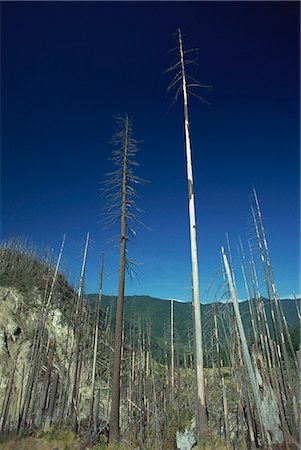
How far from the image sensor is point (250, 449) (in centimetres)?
812

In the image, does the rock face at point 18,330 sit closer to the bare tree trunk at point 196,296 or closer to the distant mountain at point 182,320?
the distant mountain at point 182,320

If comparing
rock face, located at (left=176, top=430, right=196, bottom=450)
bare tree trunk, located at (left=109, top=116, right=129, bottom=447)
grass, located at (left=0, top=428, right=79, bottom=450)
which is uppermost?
bare tree trunk, located at (left=109, top=116, right=129, bottom=447)

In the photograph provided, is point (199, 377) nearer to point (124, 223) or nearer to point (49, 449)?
point (49, 449)

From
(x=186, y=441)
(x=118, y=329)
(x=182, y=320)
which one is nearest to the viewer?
(x=186, y=441)

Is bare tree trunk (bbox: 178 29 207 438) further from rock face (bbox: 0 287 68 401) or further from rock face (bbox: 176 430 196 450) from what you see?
rock face (bbox: 0 287 68 401)

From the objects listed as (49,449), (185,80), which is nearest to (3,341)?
(49,449)

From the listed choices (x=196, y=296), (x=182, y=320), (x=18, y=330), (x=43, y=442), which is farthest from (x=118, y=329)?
(x=182, y=320)

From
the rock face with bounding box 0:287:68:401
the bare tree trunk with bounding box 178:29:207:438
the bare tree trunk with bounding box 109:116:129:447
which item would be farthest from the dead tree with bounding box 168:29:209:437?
the rock face with bounding box 0:287:68:401

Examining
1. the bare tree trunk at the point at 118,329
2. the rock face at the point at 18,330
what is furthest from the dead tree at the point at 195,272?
the rock face at the point at 18,330

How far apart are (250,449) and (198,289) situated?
4.12 meters

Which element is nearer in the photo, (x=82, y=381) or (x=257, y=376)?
(x=257, y=376)

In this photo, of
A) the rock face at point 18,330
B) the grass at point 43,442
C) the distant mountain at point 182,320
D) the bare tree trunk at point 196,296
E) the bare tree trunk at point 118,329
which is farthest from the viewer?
the rock face at point 18,330

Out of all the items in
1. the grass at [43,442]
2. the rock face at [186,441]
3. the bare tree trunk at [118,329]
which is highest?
the bare tree trunk at [118,329]

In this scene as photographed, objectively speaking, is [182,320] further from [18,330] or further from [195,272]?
[195,272]
